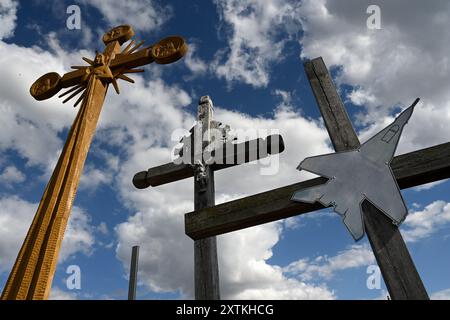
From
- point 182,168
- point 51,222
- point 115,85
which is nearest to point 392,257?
point 182,168

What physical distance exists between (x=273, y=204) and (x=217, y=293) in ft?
3.20

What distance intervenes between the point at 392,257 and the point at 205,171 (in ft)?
6.15

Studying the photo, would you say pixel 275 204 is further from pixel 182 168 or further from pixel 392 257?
pixel 182 168

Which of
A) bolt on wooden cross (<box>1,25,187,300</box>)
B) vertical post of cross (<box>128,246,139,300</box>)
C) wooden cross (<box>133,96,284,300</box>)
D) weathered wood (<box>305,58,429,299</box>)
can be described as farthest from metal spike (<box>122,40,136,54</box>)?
vertical post of cross (<box>128,246,139,300</box>)

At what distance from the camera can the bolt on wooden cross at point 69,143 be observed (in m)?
2.18

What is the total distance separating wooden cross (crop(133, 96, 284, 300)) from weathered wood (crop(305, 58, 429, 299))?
27.1 inches

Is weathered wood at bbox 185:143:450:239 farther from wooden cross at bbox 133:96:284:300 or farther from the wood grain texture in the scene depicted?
the wood grain texture

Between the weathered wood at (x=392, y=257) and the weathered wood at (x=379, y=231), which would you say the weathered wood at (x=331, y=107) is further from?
the weathered wood at (x=392, y=257)

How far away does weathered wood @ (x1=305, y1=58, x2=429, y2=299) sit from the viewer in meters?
1.98

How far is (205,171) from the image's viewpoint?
3.37 metres
